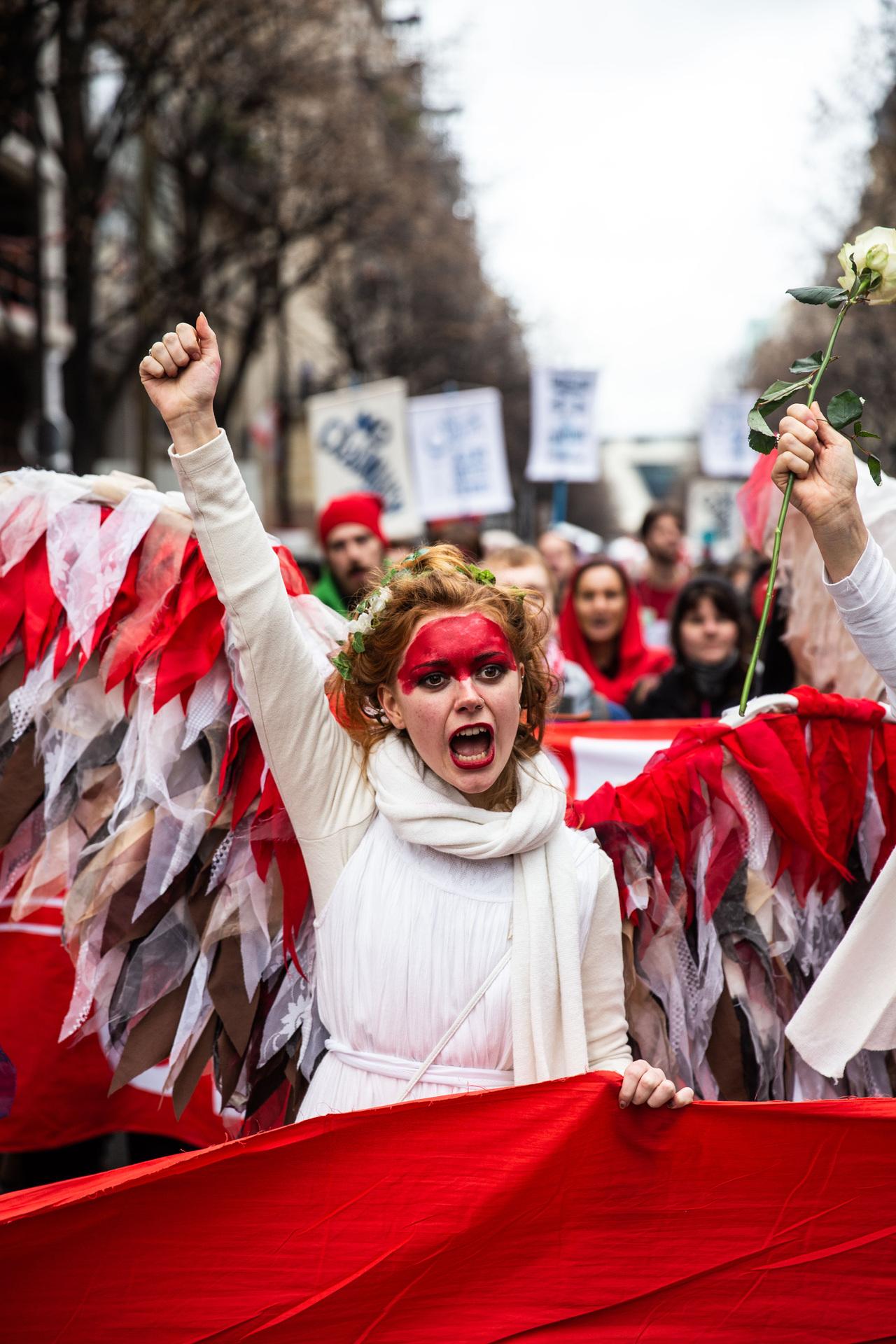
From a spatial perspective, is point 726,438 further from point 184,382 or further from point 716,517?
point 184,382

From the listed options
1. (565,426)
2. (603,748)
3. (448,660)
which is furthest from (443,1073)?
(565,426)

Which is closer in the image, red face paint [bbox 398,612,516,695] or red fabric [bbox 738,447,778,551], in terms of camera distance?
red face paint [bbox 398,612,516,695]

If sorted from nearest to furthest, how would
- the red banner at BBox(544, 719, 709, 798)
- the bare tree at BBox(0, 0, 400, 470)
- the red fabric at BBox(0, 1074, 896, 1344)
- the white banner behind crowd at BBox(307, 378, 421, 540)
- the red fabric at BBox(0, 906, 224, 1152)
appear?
1. the red fabric at BBox(0, 1074, 896, 1344)
2. the red fabric at BBox(0, 906, 224, 1152)
3. the red banner at BBox(544, 719, 709, 798)
4. the white banner behind crowd at BBox(307, 378, 421, 540)
5. the bare tree at BBox(0, 0, 400, 470)

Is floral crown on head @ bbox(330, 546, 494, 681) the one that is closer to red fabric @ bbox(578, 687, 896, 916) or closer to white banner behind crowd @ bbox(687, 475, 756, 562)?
red fabric @ bbox(578, 687, 896, 916)

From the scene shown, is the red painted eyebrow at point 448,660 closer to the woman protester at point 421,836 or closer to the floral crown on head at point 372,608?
the woman protester at point 421,836

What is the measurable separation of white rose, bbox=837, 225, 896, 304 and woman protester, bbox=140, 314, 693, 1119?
2.58ft

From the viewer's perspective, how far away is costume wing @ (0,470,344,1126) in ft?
8.09

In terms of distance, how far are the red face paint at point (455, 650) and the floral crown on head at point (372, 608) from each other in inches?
4.0

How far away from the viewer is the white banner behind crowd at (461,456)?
451 inches

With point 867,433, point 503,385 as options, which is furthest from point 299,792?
point 503,385

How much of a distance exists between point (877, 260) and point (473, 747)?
3.29 ft

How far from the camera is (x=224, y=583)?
2168 millimetres

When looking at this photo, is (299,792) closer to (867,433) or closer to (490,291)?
(867,433)

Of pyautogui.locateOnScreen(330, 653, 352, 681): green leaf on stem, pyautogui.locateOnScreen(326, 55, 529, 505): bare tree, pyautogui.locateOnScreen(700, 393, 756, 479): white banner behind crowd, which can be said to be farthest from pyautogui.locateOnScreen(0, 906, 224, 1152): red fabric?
pyautogui.locateOnScreen(326, 55, 529, 505): bare tree
